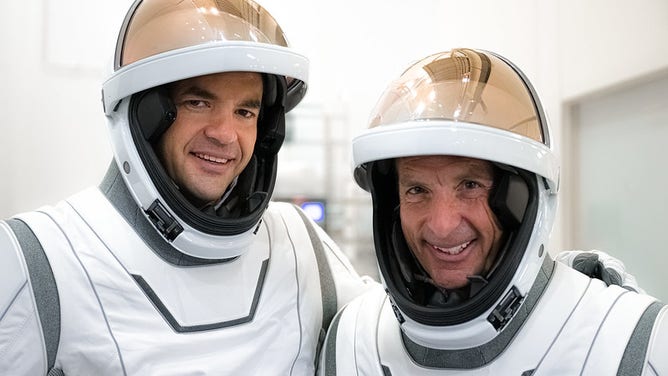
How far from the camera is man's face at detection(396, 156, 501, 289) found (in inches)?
44.8

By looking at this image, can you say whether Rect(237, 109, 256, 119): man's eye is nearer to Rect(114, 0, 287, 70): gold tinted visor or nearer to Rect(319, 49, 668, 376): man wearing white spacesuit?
Rect(114, 0, 287, 70): gold tinted visor

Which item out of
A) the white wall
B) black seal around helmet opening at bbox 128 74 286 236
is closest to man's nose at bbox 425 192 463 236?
black seal around helmet opening at bbox 128 74 286 236

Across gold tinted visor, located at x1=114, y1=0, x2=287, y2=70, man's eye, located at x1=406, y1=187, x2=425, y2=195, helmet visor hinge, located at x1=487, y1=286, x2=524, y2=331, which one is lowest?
helmet visor hinge, located at x1=487, y1=286, x2=524, y2=331

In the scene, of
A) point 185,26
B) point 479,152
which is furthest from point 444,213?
point 185,26

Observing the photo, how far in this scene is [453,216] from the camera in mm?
1135

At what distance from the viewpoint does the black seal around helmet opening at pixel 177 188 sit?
1247 mm

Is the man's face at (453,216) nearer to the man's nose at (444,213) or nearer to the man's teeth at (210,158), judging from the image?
the man's nose at (444,213)

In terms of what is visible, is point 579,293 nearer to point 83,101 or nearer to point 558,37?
point 558,37

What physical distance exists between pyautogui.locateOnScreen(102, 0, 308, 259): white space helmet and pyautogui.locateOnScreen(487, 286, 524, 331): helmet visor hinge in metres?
0.53

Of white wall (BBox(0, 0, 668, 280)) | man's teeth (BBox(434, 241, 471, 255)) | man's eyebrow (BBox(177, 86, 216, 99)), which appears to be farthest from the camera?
white wall (BBox(0, 0, 668, 280))

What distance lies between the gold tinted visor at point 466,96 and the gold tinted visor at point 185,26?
32 cm

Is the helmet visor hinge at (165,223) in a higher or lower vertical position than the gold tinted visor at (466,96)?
lower

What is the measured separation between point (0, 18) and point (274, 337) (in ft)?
8.32

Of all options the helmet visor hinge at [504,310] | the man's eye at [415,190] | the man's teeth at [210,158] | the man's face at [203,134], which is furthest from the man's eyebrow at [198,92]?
the helmet visor hinge at [504,310]
